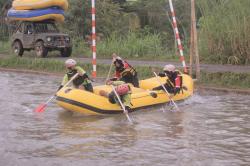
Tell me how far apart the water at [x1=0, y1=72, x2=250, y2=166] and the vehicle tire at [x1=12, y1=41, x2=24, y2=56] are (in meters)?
11.1

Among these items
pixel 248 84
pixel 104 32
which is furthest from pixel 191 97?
pixel 104 32

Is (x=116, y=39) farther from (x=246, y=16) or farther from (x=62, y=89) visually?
(x=62, y=89)

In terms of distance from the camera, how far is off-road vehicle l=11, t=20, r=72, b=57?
24.1m

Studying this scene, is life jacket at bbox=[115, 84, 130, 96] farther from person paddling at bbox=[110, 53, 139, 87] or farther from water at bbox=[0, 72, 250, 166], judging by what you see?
person paddling at bbox=[110, 53, 139, 87]

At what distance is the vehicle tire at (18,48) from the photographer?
25.3 metres

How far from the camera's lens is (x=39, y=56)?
24.4 meters

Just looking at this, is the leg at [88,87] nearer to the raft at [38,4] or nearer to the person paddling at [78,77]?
the person paddling at [78,77]

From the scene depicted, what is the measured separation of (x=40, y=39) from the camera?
958 inches

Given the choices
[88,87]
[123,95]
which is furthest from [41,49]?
[123,95]

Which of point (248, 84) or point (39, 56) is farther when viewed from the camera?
point (39, 56)

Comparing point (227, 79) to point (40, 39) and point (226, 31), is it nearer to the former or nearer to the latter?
point (226, 31)

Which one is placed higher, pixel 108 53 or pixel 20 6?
pixel 20 6

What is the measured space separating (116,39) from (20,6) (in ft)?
15.4

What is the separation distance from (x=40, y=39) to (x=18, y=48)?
1.66 m
